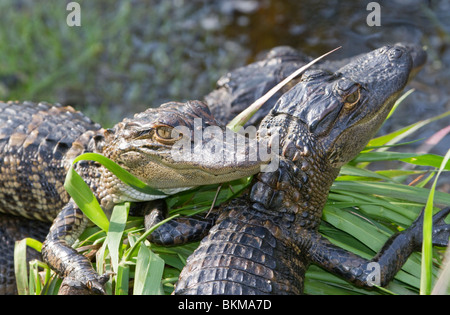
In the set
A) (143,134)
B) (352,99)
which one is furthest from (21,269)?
(352,99)

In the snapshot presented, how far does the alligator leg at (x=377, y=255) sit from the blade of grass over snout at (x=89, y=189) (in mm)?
883

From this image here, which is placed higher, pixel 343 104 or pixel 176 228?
pixel 343 104

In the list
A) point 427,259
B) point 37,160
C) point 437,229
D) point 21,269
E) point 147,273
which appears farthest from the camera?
point 37,160

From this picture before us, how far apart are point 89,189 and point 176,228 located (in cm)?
47

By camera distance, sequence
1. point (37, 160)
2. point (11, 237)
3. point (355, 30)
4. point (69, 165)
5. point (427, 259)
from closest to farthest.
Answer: point (427, 259), point (69, 165), point (37, 160), point (11, 237), point (355, 30)

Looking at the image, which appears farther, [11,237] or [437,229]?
[11,237]

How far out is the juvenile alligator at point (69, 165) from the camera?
2682 millimetres

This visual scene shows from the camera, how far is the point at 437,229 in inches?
110

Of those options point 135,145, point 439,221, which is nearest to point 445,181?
point 439,221

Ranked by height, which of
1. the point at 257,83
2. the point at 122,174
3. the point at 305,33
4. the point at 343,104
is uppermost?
the point at 305,33

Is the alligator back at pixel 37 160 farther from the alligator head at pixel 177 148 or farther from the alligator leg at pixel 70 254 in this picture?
the alligator head at pixel 177 148

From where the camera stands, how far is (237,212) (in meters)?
2.76

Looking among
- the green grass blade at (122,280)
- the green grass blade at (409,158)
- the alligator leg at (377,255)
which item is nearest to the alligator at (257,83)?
the green grass blade at (409,158)

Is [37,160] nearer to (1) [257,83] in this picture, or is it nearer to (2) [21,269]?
(2) [21,269]
